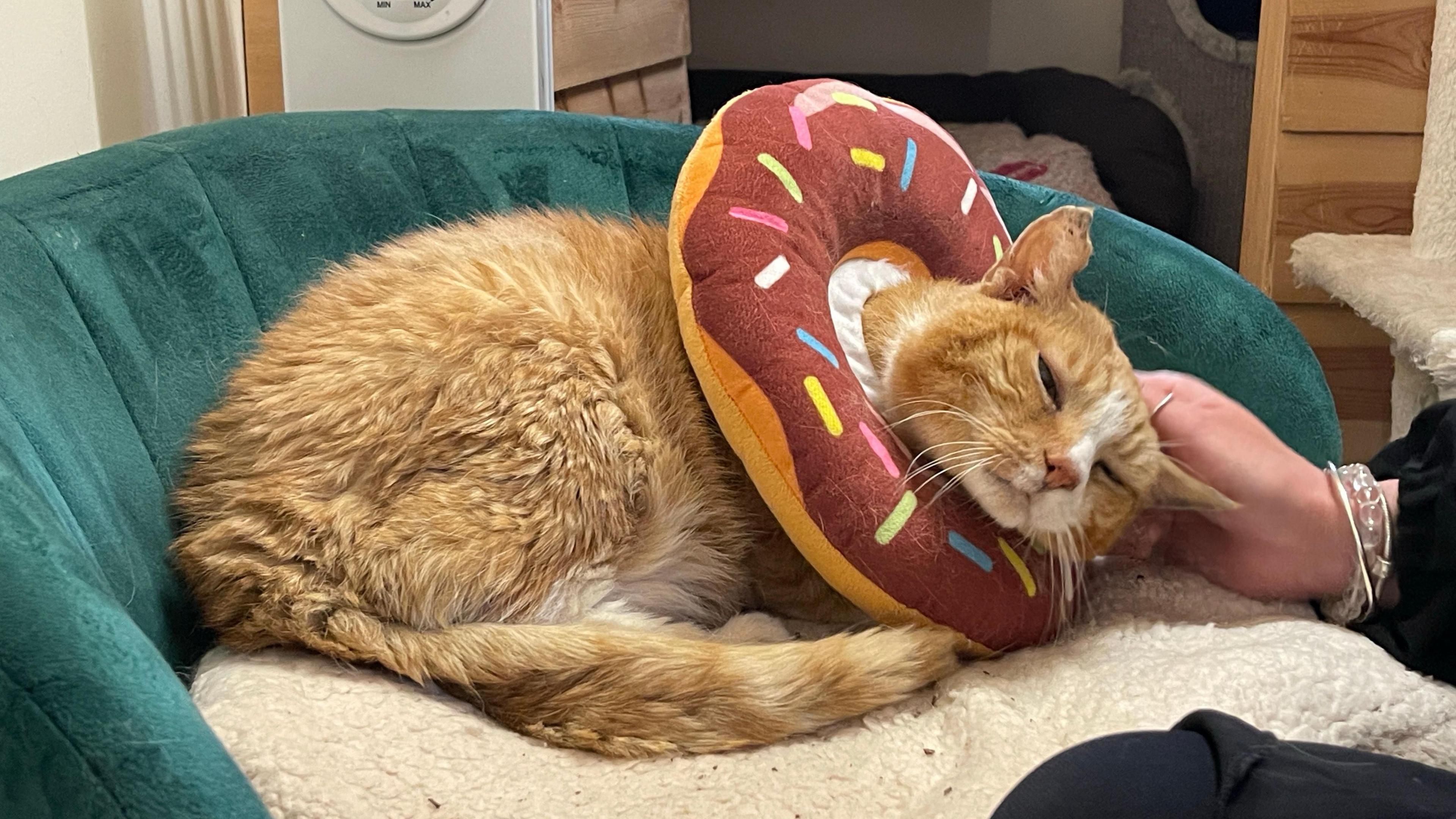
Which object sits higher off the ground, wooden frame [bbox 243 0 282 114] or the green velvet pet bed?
wooden frame [bbox 243 0 282 114]

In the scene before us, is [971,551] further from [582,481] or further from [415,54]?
[415,54]

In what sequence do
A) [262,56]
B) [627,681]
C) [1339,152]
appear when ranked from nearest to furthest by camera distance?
[627,681]
[262,56]
[1339,152]

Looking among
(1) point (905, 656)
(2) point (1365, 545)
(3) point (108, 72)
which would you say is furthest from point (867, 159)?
(3) point (108, 72)

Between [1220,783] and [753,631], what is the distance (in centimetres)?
56

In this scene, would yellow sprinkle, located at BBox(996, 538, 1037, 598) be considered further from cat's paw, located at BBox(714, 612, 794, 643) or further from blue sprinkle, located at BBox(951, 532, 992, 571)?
cat's paw, located at BBox(714, 612, 794, 643)

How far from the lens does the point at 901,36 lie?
3.47 metres

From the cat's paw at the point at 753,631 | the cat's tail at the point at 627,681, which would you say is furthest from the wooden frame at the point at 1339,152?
the cat's tail at the point at 627,681

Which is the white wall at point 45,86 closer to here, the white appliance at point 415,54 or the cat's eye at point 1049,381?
the white appliance at point 415,54

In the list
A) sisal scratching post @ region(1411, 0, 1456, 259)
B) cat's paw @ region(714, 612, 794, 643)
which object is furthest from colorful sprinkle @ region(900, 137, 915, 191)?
sisal scratching post @ region(1411, 0, 1456, 259)

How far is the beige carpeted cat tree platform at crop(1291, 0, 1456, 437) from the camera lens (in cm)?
175

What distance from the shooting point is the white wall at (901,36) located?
3389mm

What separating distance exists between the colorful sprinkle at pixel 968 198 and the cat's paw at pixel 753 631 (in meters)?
0.56

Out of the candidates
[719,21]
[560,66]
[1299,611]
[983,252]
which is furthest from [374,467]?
[719,21]

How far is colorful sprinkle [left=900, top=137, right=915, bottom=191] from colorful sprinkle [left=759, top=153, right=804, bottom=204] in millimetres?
170
